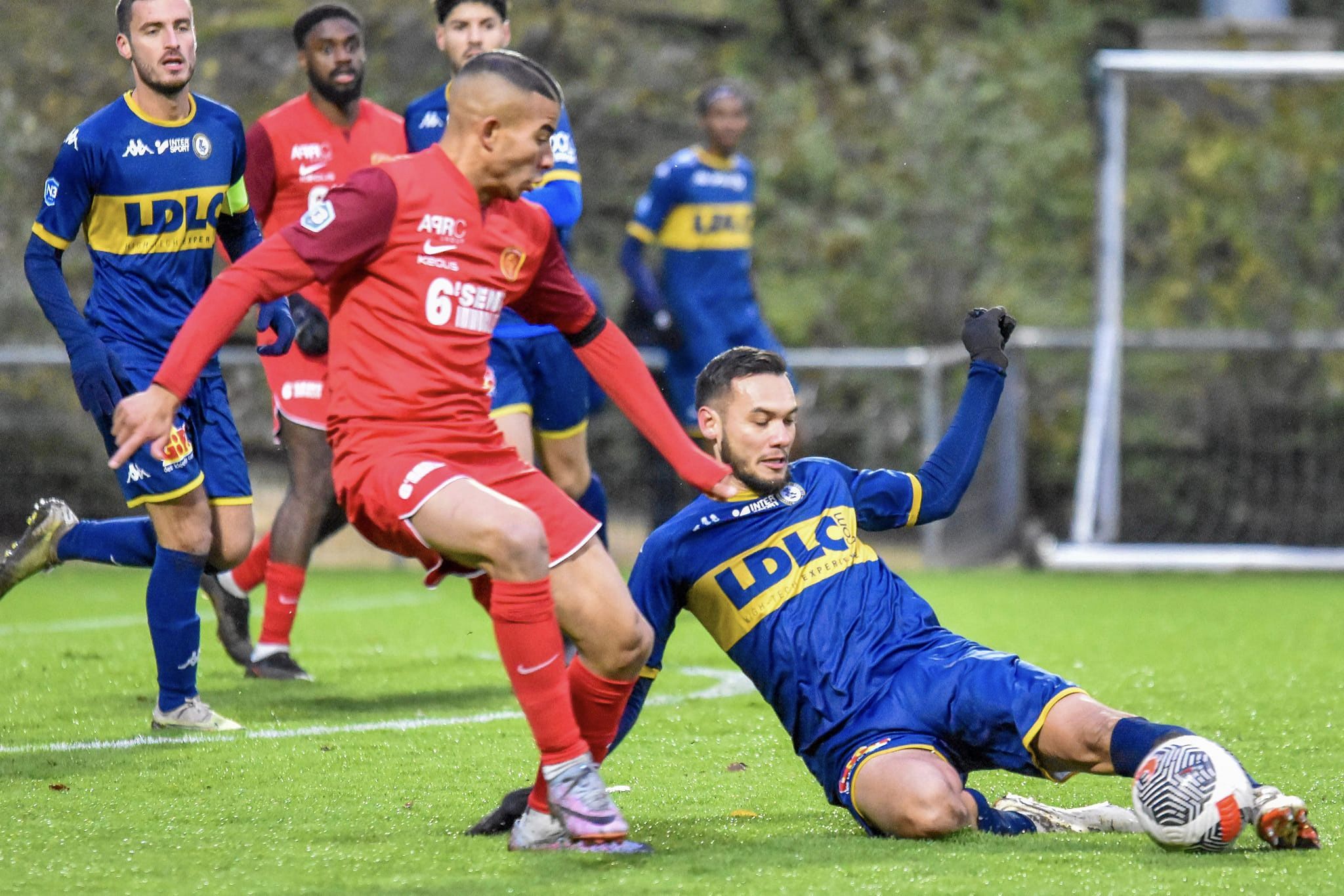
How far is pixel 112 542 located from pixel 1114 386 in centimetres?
715

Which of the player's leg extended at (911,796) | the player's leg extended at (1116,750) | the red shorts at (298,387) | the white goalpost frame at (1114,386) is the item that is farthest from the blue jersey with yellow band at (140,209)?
the white goalpost frame at (1114,386)

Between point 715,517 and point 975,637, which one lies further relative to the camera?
point 975,637

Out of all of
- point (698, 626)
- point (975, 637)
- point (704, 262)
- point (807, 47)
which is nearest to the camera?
point (975, 637)

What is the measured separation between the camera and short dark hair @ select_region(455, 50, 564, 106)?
154 inches

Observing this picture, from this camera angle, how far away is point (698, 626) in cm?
849

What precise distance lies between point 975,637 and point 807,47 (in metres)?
8.23


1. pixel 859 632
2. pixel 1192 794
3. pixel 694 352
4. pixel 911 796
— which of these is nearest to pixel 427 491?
pixel 859 632

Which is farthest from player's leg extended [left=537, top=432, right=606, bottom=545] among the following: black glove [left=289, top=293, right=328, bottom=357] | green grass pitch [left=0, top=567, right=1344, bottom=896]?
black glove [left=289, top=293, right=328, bottom=357]

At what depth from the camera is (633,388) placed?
4.19 m

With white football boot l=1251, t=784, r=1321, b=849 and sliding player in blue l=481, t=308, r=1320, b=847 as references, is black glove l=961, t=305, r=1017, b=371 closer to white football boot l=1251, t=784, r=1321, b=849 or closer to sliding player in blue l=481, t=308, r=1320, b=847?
sliding player in blue l=481, t=308, r=1320, b=847

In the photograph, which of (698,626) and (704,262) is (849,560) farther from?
(704,262)

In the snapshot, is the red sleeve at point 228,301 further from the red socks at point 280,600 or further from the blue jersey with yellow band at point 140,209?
the red socks at point 280,600

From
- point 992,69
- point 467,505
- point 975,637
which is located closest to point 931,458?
point 467,505

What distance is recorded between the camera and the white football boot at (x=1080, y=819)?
4059 millimetres
